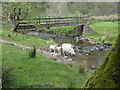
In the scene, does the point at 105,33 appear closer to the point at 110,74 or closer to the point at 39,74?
the point at 39,74

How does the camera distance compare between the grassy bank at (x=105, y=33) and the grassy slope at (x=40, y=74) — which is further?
the grassy bank at (x=105, y=33)

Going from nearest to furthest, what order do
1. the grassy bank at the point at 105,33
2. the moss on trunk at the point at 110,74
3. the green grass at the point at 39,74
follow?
1. the moss on trunk at the point at 110,74
2. the green grass at the point at 39,74
3. the grassy bank at the point at 105,33

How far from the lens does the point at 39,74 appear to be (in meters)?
9.19

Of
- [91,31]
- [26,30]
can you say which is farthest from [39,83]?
[91,31]

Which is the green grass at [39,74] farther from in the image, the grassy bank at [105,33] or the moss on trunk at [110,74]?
the grassy bank at [105,33]

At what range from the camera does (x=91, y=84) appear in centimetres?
295

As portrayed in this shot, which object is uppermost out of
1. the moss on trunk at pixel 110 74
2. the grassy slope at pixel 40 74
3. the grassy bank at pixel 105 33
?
the moss on trunk at pixel 110 74

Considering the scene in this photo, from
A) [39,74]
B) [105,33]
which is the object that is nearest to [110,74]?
[39,74]

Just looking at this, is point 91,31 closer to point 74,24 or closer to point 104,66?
point 74,24

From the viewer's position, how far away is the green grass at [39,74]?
7.94 metres

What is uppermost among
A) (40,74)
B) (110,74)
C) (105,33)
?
(110,74)

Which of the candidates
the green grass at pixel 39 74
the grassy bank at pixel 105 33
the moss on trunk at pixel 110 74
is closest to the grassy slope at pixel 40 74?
the green grass at pixel 39 74

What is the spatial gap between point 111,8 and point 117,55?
48.7 m

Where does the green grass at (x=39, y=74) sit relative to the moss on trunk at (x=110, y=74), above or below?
below
